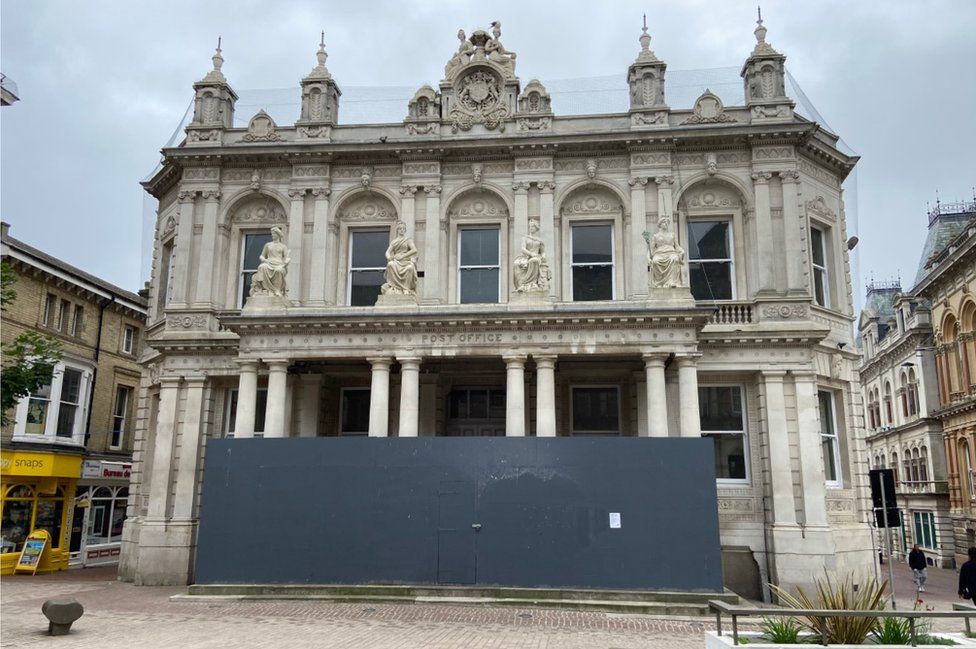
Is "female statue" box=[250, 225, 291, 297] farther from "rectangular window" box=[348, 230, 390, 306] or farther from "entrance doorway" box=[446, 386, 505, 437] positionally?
"entrance doorway" box=[446, 386, 505, 437]

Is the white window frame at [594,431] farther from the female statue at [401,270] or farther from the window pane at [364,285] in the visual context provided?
the window pane at [364,285]

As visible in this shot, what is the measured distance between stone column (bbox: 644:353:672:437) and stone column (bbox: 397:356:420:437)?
229 inches

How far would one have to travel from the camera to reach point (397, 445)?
680 inches

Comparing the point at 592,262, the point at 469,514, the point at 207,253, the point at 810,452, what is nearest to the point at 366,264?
the point at 207,253

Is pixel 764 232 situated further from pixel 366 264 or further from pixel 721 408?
pixel 366 264

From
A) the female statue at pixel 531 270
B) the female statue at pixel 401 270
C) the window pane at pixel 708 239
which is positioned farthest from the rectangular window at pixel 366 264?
the window pane at pixel 708 239

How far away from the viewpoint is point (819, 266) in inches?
909

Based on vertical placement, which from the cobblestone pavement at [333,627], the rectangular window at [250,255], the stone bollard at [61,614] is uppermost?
the rectangular window at [250,255]

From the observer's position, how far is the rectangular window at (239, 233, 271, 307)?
23.9m

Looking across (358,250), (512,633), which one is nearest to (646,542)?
(512,633)

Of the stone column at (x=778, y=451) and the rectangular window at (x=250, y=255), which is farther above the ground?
the rectangular window at (x=250, y=255)

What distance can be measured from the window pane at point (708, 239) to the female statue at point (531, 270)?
18.6 ft

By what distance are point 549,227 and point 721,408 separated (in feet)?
23.8

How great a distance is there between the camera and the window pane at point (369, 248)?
77.6ft
